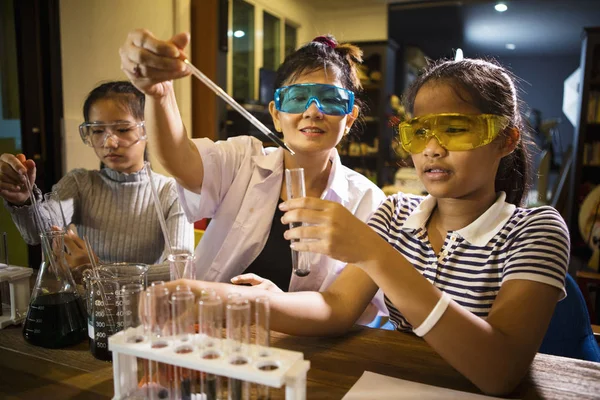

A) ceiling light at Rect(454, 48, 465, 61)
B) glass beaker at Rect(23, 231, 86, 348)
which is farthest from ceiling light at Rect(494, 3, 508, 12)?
glass beaker at Rect(23, 231, 86, 348)

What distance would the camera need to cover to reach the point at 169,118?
135 centimetres

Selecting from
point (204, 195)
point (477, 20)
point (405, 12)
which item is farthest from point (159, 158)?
point (477, 20)

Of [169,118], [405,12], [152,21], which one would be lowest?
[169,118]

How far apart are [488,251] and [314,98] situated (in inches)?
29.6

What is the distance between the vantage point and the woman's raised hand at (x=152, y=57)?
1.00 metres

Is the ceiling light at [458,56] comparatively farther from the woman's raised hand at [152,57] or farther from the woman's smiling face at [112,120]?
the woman's smiling face at [112,120]

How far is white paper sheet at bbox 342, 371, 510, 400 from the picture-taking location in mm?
866

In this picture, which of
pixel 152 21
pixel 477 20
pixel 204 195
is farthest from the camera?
pixel 477 20

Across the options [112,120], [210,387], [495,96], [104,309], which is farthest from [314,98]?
[210,387]

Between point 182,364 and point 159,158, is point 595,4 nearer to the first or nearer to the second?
point 159,158

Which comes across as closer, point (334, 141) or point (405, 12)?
point (334, 141)

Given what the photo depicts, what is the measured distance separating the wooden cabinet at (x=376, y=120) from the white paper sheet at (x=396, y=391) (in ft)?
17.2

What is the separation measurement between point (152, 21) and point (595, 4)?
6071mm

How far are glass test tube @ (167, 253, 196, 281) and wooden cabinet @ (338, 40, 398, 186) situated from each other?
523 cm
